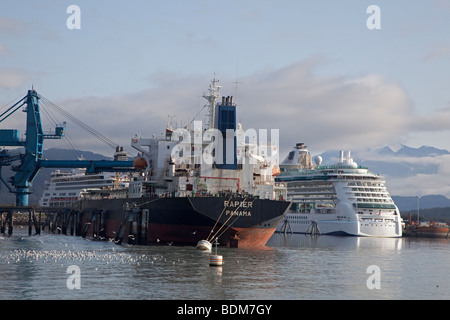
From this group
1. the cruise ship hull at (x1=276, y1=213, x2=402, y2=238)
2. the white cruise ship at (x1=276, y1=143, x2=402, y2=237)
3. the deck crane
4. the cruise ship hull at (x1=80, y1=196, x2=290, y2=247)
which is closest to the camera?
the cruise ship hull at (x1=80, y1=196, x2=290, y2=247)

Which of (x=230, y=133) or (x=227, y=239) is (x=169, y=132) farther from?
(x=227, y=239)

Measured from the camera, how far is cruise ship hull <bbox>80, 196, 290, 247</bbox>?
55.7 metres

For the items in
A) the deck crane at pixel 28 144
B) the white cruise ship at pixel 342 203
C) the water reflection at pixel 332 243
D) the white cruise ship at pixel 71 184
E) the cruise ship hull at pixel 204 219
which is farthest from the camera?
the white cruise ship at pixel 71 184

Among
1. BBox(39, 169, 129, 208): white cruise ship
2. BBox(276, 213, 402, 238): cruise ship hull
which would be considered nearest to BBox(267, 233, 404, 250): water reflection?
BBox(276, 213, 402, 238): cruise ship hull

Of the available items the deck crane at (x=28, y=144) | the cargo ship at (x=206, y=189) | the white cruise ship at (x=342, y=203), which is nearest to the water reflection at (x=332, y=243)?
the cargo ship at (x=206, y=189)

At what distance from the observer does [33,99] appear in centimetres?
9644

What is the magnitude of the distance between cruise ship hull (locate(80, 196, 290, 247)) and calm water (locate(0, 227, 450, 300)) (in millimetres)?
2938

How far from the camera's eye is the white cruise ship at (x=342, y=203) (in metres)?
120

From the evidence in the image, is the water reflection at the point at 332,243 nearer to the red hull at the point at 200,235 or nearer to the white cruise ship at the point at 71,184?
the red hull at the point at 200,235

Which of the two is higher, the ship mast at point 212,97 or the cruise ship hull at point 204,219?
the ship mast at point 212,97

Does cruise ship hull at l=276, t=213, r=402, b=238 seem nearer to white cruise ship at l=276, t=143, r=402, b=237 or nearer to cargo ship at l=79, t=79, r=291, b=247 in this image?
white cruise ship at l=276, t=143, r=402, b=237
